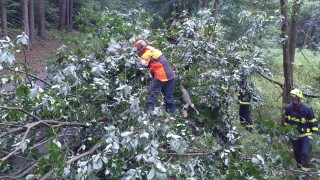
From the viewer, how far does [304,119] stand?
616 cm

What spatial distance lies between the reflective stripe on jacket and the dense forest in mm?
269

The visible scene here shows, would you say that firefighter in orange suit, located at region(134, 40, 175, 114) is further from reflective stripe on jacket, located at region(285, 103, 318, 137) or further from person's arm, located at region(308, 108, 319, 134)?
person's arm, located at region(308, 108, 319, 134)

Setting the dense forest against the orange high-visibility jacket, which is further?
the orange high-visibility jacket

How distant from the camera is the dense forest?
11.0ft

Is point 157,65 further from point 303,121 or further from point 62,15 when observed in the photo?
point 62,15

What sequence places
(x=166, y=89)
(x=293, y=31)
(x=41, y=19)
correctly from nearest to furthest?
(x=166, y=89)
(x=293, y=31)
(x=41, y=19)

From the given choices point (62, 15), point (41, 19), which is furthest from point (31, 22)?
point (62, 15)

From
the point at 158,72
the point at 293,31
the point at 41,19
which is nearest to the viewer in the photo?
the point at 158,72

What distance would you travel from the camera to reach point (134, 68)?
5867 mm

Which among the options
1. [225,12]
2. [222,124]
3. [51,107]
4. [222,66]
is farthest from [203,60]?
[225,12]

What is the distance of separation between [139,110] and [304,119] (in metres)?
3.35

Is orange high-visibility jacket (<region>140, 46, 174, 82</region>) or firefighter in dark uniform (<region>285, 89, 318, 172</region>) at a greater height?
orange high-visibility jacket (<region>140, 46, 174, 82</region>)

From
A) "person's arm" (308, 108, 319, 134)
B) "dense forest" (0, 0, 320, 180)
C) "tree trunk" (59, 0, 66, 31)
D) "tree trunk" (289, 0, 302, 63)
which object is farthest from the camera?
"tree trunk" (59, 0, 66, 31)

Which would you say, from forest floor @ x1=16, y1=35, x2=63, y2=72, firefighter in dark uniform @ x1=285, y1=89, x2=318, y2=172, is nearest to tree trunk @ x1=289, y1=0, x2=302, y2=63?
firefighter in dark uniform @ x1=285, y1=89, x2=318, y2=172
